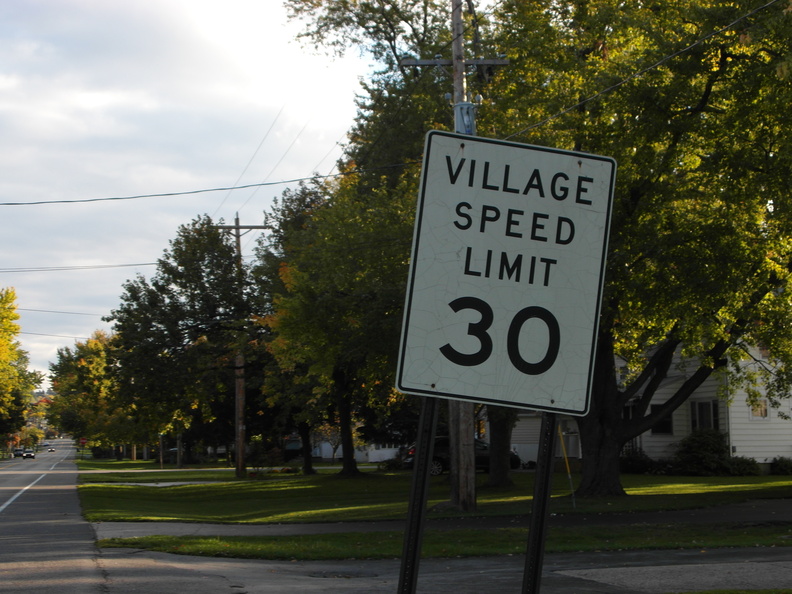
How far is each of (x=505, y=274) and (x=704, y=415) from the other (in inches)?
1377

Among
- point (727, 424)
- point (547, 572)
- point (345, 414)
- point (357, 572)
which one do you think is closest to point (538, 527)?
point (547, 572)

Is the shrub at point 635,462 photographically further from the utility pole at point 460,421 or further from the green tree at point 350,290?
the utility pole at point 460,421

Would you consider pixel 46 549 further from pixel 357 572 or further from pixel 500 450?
pixel 500 450

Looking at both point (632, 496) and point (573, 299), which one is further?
point (632, 496)

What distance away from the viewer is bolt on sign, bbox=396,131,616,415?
141 inches

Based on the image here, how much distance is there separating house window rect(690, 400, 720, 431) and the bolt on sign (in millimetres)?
33728

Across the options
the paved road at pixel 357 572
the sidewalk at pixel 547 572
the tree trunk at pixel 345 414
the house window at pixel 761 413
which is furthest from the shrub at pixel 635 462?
the paved road at pixel 357 572

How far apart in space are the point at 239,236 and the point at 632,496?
2131 centimetres

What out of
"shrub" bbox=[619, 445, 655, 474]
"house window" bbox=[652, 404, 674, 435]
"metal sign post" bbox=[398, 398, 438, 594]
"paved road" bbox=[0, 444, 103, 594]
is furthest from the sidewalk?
"house window" bbox=[652, 404, 674, 435]

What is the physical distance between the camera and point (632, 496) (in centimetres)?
2370

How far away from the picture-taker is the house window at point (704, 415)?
35.5 metres

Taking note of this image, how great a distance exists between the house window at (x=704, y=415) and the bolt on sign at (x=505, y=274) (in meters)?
33.7

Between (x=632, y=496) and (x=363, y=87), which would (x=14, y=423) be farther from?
(x=632, y=496)

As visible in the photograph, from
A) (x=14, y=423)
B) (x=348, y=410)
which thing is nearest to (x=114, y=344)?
(x=348, y=410)
